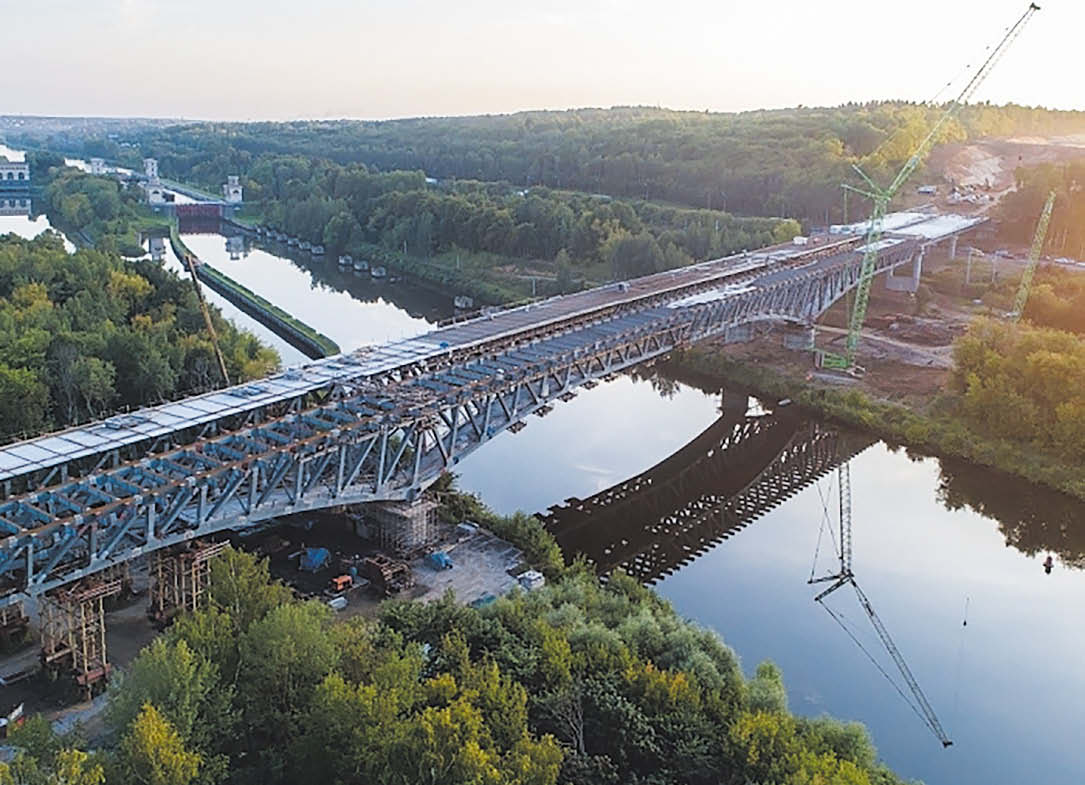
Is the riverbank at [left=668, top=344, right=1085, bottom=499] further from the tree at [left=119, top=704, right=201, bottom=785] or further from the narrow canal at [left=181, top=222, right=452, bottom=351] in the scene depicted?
the tree at [left=119, top=704, right=201, bottom=785]

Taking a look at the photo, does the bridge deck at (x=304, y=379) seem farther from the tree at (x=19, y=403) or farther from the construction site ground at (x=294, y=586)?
the tree at (x=19, y=403)

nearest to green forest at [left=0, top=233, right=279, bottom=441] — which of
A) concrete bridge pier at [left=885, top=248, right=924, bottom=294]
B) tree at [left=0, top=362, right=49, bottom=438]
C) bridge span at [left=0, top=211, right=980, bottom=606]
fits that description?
tree at [left=0, top=362, right=49, bottom=438]

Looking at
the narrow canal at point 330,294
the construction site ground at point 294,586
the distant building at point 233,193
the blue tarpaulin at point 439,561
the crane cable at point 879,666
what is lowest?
the crane cable at point 879,666

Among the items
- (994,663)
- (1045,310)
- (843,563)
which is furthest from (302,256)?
(994,663)

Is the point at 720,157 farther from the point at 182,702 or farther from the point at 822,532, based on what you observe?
the point at 182,702

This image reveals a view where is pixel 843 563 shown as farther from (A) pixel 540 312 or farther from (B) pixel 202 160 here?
(B) pixel 202 160

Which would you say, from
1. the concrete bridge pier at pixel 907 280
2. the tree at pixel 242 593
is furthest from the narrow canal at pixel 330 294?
the tree at pixel 242 593
